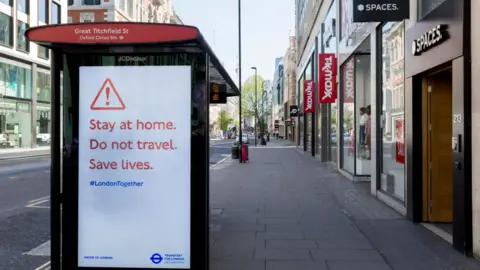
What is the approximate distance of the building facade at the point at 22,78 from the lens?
38263 mm

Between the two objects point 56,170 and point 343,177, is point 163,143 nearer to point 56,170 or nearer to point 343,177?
point 56,170

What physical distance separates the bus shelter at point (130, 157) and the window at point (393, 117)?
579cm

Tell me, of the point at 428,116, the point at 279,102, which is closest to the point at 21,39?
the point at 428,116

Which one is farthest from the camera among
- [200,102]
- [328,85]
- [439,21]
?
[328,85]

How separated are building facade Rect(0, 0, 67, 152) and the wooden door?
35499 millimetres

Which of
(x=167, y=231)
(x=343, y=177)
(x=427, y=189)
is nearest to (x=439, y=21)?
(x=427, y=189)

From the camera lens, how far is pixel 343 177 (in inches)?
627

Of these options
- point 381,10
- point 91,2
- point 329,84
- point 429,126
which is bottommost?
point 429,126

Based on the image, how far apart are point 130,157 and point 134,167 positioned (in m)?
0.10

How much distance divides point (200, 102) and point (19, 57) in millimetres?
40286

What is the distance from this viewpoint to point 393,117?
981cm

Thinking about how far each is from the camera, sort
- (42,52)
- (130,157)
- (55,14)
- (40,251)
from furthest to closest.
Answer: (55,14) → (42,52) → (40,251) → (130,157)

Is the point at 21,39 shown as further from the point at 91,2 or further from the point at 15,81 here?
the point at 91,2

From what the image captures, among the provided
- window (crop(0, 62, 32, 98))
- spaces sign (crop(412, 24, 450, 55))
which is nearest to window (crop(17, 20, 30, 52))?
window (crop(0, 62, 32, 98))
